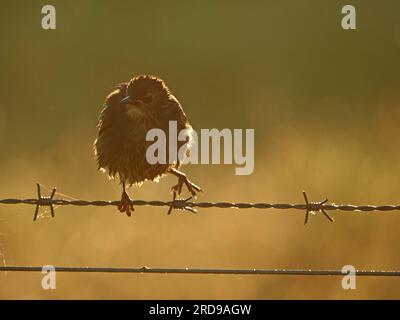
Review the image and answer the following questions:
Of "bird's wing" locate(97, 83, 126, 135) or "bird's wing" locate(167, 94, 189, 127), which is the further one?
"bird's wing" locate(167, 94, 189, 127)

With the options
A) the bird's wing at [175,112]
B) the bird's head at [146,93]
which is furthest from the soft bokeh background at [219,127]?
the bird's head at [146,93]

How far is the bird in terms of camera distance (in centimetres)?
924

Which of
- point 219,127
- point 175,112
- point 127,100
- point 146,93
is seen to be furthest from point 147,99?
point 219,127

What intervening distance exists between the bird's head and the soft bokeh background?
7.16 feet

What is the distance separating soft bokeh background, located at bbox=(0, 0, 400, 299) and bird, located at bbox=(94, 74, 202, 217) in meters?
1.68

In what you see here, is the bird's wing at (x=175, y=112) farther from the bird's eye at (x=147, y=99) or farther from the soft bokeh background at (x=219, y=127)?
the soft bokeh background at (x=219, y=127)

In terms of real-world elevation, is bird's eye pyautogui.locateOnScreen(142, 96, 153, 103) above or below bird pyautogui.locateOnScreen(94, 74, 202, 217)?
above

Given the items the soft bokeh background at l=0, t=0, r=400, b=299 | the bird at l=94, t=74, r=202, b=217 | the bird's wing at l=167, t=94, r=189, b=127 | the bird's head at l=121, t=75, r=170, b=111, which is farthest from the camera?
the soft bokeh background at l=0, t=0, r=400, b=299

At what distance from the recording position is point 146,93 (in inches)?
374

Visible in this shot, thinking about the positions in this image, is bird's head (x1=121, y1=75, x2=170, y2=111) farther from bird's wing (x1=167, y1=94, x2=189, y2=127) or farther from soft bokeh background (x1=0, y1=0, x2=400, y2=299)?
soft bokeh background (x1=0, y1=0, x2=400, y2=299)

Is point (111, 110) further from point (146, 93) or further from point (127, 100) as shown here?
point (146, 93)

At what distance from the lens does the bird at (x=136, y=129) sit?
30.3 feet

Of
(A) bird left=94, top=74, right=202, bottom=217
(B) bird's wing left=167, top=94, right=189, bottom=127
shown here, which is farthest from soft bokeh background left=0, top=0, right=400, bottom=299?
(B) bird's wing left=167, top=94, right=189, bottom=127

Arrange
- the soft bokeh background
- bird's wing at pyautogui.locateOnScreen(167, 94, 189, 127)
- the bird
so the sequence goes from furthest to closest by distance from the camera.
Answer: the soft bokeh background
bird's wing at pyautogui.locateOnScreen(167, 94, 189, 127)
the bird
